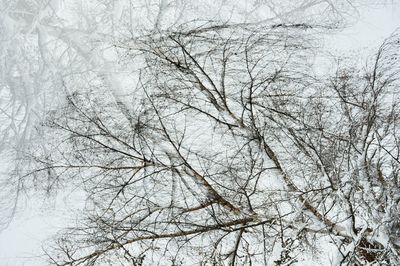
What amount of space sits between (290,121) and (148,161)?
6.46 feet

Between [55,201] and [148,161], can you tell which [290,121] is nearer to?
[148,161]

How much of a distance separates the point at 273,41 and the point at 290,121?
48.3 inches

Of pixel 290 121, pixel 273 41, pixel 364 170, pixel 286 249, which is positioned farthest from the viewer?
pixel 273 41

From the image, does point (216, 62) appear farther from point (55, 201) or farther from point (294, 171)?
point (55, 201)

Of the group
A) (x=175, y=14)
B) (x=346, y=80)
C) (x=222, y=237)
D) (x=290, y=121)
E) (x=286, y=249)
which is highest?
(x=175, y=14)

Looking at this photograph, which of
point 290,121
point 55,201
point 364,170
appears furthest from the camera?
point 55,201

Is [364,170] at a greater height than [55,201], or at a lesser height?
lesser

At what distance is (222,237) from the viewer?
554 centimetres

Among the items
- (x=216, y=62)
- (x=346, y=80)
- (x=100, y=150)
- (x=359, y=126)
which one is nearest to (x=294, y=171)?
(x=359, y=126)

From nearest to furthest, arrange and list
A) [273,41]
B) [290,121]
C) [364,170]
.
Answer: [364,170] < [290,121] < [273,41]

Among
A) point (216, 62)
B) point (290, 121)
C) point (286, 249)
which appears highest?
point (216, 62)

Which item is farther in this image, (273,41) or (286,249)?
(273,41)

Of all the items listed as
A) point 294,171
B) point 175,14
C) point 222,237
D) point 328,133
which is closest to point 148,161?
point 222,237

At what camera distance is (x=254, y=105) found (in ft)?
20.0
